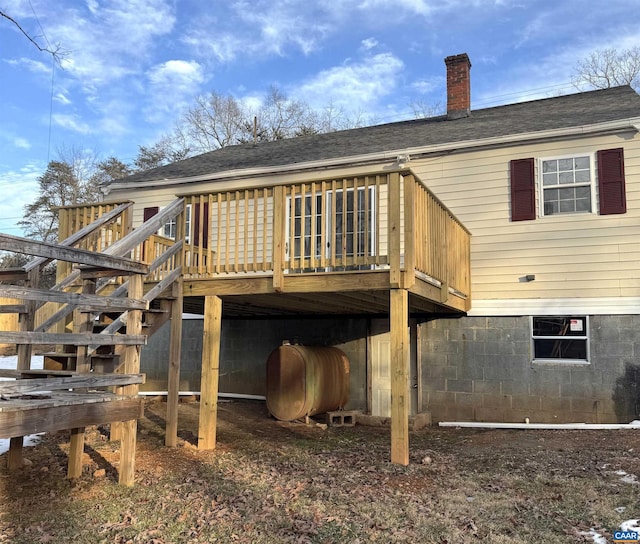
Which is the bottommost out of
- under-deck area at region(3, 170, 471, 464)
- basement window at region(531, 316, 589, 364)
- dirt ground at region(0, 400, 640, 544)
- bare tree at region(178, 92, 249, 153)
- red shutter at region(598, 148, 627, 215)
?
dirt ground at region(0, 400, 640, 544)

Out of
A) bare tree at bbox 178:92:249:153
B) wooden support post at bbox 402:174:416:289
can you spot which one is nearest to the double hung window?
wooden support post at bbox 402:174:416:289

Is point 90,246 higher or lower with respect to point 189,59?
lower

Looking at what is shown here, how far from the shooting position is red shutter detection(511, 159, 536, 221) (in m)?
9.40

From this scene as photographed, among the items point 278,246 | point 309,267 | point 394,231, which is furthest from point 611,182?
point 278,246

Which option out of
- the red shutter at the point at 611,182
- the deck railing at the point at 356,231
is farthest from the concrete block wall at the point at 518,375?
the red shutter at the point at 611,182

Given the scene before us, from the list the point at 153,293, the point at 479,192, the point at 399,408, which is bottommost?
the point at 399,408

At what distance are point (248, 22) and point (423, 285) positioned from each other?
16.5 meters

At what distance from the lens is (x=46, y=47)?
18.8ft

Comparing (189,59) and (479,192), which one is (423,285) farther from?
(189,59)

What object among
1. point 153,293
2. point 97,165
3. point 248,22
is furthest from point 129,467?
point 97,165

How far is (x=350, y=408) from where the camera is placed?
10.3 meters

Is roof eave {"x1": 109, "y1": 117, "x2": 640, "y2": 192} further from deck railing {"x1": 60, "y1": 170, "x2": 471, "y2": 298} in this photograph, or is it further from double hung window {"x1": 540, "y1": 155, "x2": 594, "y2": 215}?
deck railing {"x1": 60, "y1": 170, "x2": 471, "y2": 298}

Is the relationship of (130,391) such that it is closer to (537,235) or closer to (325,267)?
(325,267)

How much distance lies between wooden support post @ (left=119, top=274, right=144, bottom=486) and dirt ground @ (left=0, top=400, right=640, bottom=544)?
174 millimetres
